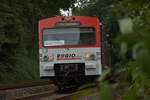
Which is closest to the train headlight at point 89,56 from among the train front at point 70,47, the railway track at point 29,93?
the train front at point 70,47

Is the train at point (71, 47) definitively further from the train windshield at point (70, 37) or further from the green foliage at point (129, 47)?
the green foliage at point (129, 47)

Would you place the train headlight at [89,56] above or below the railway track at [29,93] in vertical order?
above

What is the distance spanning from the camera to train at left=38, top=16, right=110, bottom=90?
13156 millimetres

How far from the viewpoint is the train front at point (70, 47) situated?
13148 millimetres

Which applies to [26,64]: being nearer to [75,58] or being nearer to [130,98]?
[75,58]

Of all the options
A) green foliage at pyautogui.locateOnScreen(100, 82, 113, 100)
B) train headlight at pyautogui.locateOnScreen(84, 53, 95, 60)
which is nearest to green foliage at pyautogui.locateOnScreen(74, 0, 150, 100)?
green foliage at pyautogui.locateOnScreen(100, 82, 113, 100)

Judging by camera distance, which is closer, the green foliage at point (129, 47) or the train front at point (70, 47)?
the green foliage at point (129, 47)

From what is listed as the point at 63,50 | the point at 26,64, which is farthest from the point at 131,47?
the point at 26,64

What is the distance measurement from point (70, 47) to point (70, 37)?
1.08ft

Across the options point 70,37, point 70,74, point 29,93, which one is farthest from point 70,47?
point 29,93

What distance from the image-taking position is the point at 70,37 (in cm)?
1328

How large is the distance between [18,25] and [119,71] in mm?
17836

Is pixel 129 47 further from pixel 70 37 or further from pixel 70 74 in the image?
pixel 70 74

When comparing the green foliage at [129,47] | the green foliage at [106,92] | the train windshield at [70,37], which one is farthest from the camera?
the train windshield at [70,37]
